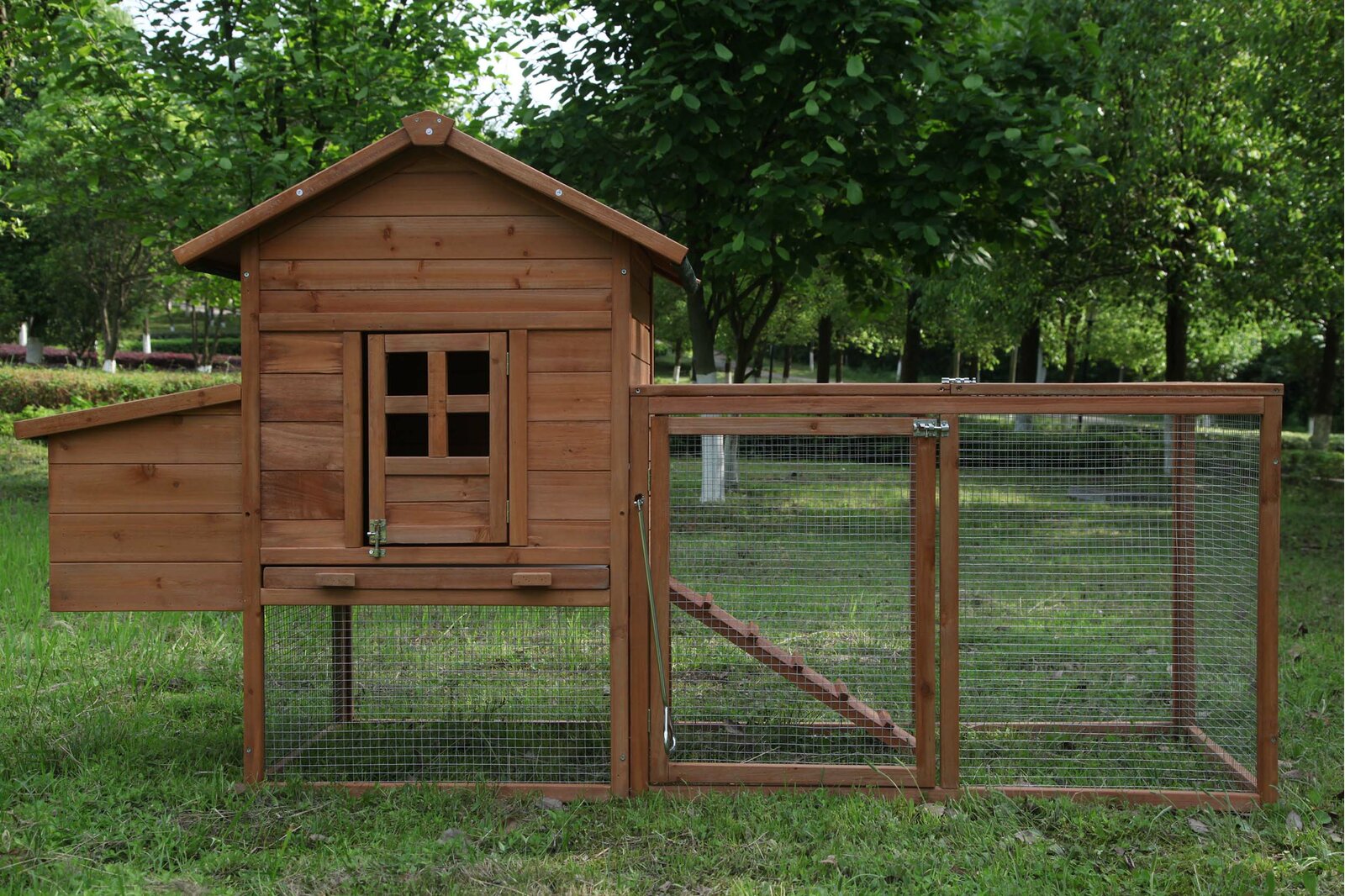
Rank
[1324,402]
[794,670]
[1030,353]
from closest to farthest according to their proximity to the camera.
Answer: [794,670]
[1030,353]
[1324,402]

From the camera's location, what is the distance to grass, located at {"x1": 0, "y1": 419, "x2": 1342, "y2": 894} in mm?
4074

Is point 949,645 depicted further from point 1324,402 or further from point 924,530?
point 1324,402

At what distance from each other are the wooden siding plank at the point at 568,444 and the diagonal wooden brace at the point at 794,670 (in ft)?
2.37

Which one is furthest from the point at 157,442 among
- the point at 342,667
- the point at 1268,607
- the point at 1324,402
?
the point at 1324,402

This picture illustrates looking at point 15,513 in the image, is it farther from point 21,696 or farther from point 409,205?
point 409,205

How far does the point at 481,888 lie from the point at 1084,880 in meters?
2.21

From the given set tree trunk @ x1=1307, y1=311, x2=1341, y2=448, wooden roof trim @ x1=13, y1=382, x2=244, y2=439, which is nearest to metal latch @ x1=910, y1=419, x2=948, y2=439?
wooden roof trim @ x1=13, y1=382, x2=244, y2=439

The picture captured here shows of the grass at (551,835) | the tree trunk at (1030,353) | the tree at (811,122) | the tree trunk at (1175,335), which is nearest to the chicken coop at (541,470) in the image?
the grass at (551,835)

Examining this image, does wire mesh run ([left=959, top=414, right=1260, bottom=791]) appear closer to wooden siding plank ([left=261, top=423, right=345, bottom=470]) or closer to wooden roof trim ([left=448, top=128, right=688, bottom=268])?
wooden roof trim ([left=448, top=128, right=688, bottom=268])

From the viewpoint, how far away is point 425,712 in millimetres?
5988

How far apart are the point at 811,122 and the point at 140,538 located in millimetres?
7160

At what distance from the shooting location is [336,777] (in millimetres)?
5121

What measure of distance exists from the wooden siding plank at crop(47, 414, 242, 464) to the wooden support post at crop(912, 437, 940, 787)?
122 inches

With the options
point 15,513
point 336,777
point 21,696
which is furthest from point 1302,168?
point 15,513
